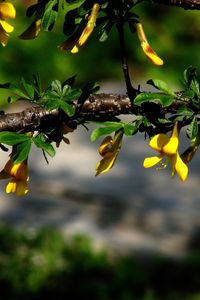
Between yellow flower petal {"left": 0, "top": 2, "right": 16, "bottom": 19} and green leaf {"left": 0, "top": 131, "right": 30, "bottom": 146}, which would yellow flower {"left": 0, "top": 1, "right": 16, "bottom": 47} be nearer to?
yellow flower petal {"left": 0, "top": 2, "right": 16, "bottom": 19}

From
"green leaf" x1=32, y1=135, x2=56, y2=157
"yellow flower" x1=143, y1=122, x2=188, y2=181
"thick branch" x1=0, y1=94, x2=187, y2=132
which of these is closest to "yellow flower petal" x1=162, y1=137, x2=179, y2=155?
"yellow flower" x1=143, y1=122, x2=188, y2=181

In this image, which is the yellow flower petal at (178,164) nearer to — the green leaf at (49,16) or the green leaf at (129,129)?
the green leaf at (129,129)

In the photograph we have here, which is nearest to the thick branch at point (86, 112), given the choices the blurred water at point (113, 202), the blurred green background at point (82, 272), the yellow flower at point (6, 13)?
the yellow flower at point (6, 13)

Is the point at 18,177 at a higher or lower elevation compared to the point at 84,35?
lower

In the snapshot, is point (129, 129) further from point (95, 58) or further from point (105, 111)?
→ point (95, 58)

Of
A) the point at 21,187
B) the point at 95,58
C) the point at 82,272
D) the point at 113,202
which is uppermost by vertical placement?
the point at 21,187

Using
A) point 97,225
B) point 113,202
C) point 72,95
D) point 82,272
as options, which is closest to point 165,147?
point 72,95

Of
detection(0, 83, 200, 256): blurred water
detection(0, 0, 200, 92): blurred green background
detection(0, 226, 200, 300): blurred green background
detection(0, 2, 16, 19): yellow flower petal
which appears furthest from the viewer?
detection(0, 0, 200, 92): blurred green background
